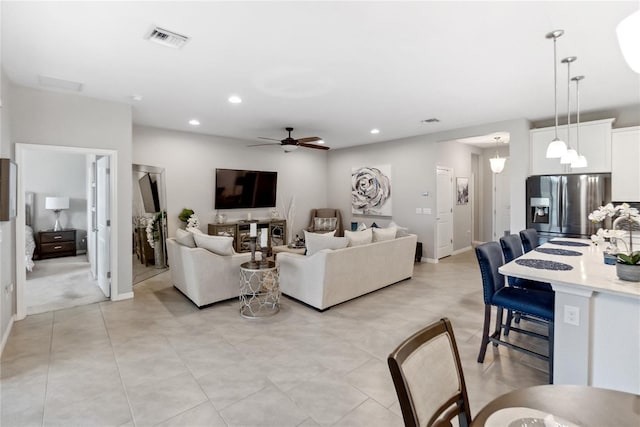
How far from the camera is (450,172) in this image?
7.08 m

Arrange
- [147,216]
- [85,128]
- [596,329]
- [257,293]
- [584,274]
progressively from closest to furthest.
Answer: [596,329]
[584,274]
[85,128]
[257,293]
[147,216]

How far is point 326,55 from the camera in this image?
2906 mm

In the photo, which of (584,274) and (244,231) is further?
(244,231)

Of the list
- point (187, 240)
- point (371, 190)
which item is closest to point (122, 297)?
point (187, 240)

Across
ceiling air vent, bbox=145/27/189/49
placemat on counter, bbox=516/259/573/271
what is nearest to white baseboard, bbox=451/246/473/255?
placemat on counter, bbox=516/259/573/271

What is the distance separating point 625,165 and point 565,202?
2.73ft

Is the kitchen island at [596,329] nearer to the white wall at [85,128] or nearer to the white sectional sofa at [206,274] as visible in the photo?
the white sectional sofa at [206,274]

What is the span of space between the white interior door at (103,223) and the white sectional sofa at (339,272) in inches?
93.8

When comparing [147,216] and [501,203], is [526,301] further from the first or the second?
[501,203]

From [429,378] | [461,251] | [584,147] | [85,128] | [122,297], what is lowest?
[122,297]

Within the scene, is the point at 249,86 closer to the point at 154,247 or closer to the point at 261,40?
the point at 261,40

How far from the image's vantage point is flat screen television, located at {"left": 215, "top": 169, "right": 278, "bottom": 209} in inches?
264

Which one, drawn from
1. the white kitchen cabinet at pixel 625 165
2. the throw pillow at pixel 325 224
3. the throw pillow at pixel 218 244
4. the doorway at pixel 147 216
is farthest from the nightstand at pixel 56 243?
the white kitchen cabinet at pixel 625 165

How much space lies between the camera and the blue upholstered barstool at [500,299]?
7.79ft
